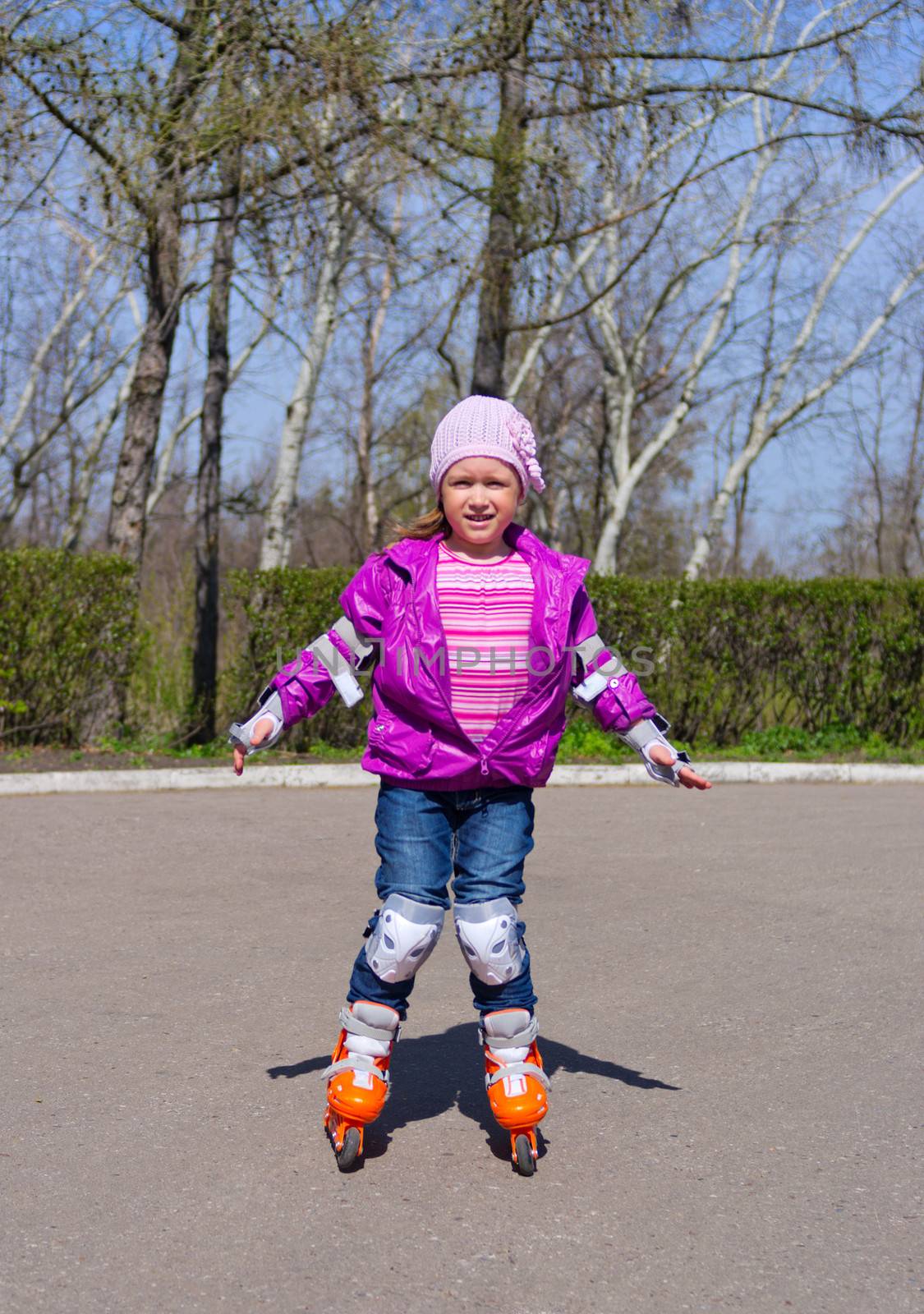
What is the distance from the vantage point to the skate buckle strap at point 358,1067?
348 cm

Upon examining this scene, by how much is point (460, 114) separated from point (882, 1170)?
976 centimetres

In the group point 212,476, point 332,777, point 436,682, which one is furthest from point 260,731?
point 212,476

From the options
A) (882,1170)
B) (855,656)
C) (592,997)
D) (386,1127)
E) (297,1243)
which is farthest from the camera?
(855,656)

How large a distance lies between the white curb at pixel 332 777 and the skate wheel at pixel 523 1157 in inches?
290

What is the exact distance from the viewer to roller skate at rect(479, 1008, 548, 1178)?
11.1ft

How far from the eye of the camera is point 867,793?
1126cm

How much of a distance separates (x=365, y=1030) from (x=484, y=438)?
144 centimetres

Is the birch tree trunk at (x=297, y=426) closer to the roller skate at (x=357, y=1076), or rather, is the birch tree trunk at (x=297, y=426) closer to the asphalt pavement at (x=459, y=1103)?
the asphalt pavement at (x=459, y=1103)

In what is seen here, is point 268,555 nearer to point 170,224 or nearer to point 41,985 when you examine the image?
point 170,224

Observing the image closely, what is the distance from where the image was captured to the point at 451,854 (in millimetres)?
3607

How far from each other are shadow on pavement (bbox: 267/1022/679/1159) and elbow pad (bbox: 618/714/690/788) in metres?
0.93

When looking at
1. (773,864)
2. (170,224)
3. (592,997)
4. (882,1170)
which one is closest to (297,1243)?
(882,1170)

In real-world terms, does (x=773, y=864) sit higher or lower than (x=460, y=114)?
lower

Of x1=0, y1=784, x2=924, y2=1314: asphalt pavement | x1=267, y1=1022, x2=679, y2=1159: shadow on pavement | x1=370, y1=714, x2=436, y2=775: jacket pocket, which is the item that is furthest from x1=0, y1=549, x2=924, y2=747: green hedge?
x1=370, y1=714, x2=436, y2=775: jacket pocket
